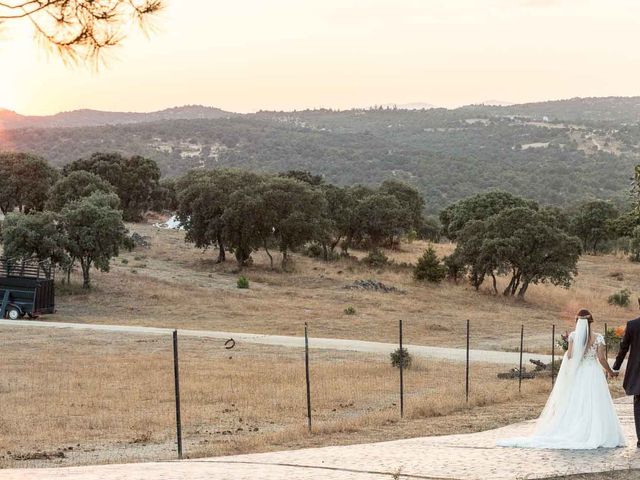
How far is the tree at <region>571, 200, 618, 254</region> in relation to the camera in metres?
91.8

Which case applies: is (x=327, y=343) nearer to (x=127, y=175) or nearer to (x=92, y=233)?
(x=92, y=233)

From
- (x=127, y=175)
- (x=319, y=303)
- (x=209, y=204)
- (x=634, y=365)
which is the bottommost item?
(x=319, y=303)

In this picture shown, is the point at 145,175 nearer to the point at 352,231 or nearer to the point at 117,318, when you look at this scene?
the point at 352,231

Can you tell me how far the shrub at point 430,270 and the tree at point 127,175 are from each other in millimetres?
40816

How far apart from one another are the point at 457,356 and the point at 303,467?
68.8ft

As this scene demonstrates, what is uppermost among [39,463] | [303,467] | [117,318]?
[303,467]

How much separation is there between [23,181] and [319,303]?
43.1m

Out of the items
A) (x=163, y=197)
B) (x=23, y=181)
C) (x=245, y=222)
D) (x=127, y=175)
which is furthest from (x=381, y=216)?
(x=23, y=181)

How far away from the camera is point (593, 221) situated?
A: 93625mm

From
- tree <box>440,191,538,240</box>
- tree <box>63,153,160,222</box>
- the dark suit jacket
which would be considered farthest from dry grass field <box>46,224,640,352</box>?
the dark suit jacket

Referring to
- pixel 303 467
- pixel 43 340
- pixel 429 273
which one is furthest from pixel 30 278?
pixel 303 467

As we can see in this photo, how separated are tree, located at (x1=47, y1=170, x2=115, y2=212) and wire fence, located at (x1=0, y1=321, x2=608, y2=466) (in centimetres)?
3474

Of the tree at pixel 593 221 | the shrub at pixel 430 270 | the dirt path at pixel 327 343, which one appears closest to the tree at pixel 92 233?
the dirt path at pixel 327 343

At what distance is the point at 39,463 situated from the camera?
1380 centimetres
